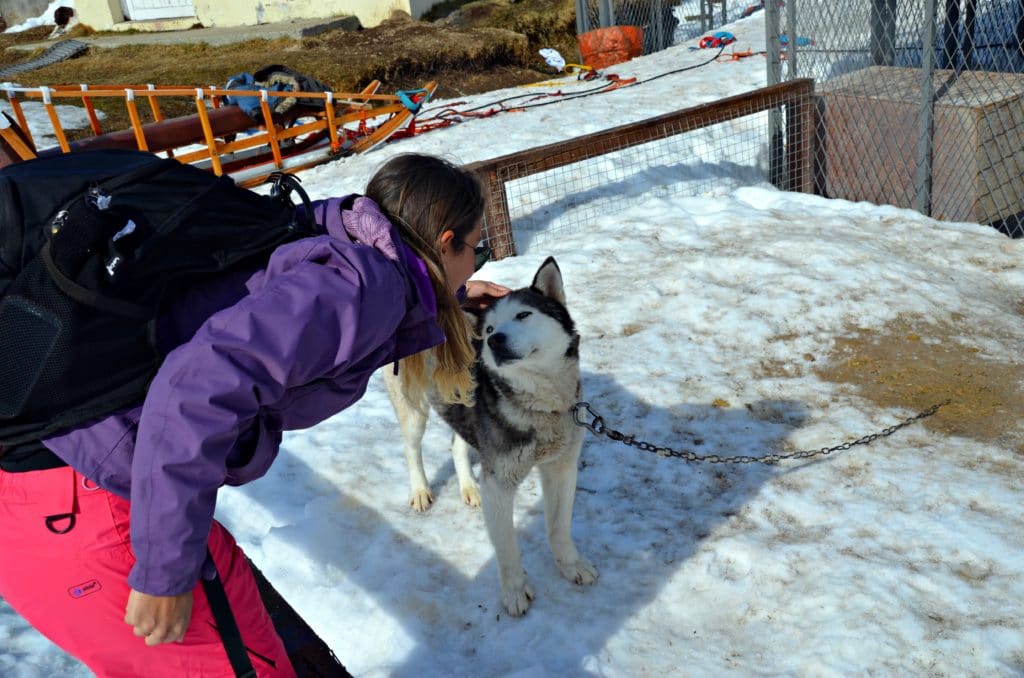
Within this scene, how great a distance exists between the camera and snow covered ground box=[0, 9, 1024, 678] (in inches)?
107

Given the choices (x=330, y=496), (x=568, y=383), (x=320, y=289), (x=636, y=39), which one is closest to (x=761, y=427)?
(x=568, y=383)

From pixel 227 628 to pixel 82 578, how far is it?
31 cm

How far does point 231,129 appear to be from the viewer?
28.5 ft

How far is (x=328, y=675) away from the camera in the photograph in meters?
2.66

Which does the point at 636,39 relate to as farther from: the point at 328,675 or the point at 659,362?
the point at 328,675

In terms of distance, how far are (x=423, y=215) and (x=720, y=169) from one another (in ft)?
20.6

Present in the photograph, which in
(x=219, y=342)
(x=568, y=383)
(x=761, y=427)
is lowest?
(x=761, y=427)

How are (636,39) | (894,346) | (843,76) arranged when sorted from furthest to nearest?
(636,39) → (843,76) → (894,346)

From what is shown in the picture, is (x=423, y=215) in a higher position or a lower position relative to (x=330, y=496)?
higher

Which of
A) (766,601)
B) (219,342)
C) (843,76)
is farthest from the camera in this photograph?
(843,76)

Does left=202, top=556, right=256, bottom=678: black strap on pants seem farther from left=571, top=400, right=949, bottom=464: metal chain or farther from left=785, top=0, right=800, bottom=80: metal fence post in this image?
left=785, top=0, right=800, bottom=80: metal fence post

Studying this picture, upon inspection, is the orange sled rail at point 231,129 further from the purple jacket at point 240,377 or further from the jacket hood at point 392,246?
the purple jacket at point 240,377

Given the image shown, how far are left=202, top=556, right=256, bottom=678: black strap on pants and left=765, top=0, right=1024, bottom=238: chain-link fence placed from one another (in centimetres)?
625

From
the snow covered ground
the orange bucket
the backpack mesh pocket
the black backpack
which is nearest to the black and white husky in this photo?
the snow covered ground
